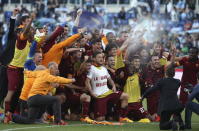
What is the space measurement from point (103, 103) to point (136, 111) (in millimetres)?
844

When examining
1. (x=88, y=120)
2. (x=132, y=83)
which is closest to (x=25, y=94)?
(x=88, y=120)

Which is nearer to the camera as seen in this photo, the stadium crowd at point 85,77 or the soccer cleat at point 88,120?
the stadium crowd at point 85,77

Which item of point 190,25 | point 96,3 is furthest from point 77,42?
point 96,3

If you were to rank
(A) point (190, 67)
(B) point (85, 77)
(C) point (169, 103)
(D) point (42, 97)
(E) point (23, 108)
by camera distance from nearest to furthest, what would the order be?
(C) point (169, 103) → (D) point (42, 97) → (E) point (23, 108) → (B) point (85, 77) → (A) point (190, 67)

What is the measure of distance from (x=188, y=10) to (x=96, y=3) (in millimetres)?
6451

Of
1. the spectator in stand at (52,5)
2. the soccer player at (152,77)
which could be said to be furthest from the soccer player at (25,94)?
the spectator in stand at (52,5)

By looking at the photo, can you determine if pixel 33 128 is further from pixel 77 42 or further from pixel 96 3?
pixel 96 3

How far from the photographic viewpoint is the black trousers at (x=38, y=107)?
14406mm

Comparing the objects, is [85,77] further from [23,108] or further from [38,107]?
[38,107]

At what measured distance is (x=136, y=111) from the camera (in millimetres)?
16281

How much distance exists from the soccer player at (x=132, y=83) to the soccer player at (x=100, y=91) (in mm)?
405

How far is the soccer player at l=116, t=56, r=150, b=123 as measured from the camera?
16328 millimetres

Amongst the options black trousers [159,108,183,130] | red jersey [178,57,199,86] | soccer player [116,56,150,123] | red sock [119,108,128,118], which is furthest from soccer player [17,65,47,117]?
red jersey [178,57,199,86]

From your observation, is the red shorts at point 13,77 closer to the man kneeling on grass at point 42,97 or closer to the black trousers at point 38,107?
the man kneeling on grass at point 42,97
